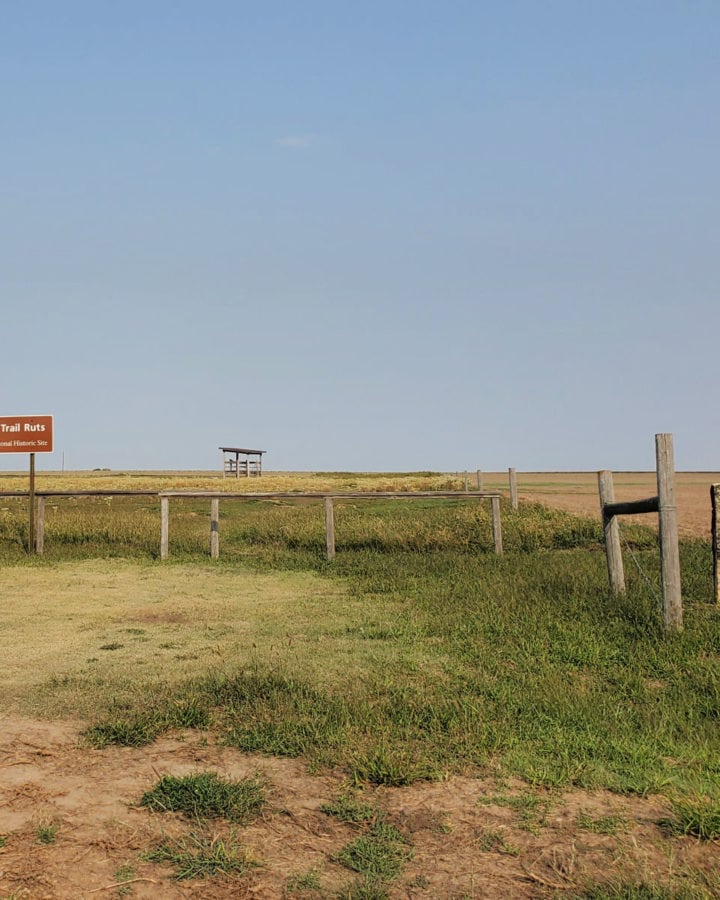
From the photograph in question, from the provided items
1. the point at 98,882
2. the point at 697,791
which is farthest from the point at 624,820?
the point at 98,882

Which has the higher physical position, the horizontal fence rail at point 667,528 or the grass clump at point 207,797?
the horizontal fence rail at point 667,528

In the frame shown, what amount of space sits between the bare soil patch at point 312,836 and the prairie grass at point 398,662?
28 cm

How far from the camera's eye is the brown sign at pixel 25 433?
17.4 m

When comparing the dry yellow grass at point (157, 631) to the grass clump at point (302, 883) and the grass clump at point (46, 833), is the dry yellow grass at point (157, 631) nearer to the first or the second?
the grass clump at point (46, 833)

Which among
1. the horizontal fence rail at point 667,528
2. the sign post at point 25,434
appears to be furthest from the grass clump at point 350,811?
the sign post at point 25,434

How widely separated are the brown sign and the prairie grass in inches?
148

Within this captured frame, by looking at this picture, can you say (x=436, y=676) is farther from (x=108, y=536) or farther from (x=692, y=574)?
(x=108, y=536)

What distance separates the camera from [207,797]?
163 inches

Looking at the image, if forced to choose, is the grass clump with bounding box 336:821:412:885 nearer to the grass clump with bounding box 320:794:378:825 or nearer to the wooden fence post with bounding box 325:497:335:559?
the grass clump with bounding box 320:794:378:825

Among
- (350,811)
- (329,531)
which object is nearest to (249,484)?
(329,531)

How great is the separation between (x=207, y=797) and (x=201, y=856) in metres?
0.62

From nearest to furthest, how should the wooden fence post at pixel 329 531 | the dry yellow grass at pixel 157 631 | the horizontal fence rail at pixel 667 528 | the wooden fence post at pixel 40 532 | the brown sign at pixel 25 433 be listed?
1. the dry yellow grass at pixel 157 631
2. the horizontal fence rail at pixel 667 528
3. the wooden fence post at pixel 329 531
4. the wooden fence post at pixel 40 532
5. the brown sign at pixel 25 433

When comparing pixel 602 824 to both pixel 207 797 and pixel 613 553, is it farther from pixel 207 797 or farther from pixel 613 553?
pixel 613 553

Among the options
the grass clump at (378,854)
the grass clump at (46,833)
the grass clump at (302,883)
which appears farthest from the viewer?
the grass clump at (46,833)
